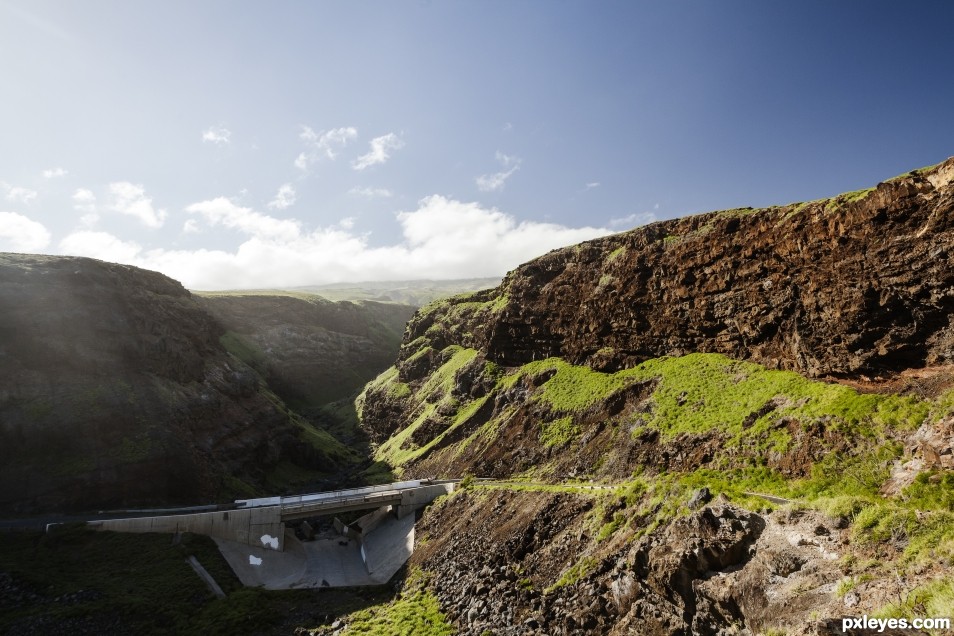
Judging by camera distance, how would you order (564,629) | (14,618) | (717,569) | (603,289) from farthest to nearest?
1. (603,289)
2. (14,618)
3. (564,629)
4. (717,569)

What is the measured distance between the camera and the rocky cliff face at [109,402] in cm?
5344

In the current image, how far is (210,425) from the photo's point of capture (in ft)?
236

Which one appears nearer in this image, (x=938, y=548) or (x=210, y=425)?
(x=938, y=548)

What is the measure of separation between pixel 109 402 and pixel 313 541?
110ft

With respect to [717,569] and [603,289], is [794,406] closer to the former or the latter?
[717,569]

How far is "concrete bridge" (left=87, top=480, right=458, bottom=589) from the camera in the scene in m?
44.6

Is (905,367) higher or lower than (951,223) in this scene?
lower

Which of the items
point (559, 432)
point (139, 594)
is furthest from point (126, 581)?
point (559, 432)

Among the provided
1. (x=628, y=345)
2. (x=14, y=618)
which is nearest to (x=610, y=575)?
(x=628, y=345)

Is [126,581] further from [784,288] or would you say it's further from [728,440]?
[784,288]

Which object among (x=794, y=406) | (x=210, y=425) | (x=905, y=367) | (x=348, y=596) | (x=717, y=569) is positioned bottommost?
(x=348, y=596)

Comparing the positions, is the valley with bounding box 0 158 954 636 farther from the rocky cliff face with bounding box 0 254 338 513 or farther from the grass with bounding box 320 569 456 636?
the rocky cliff face with bounding box 0 254 338 513

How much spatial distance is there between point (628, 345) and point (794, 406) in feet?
75.5

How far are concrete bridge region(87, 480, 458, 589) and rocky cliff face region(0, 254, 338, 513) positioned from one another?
1284 centimetres
